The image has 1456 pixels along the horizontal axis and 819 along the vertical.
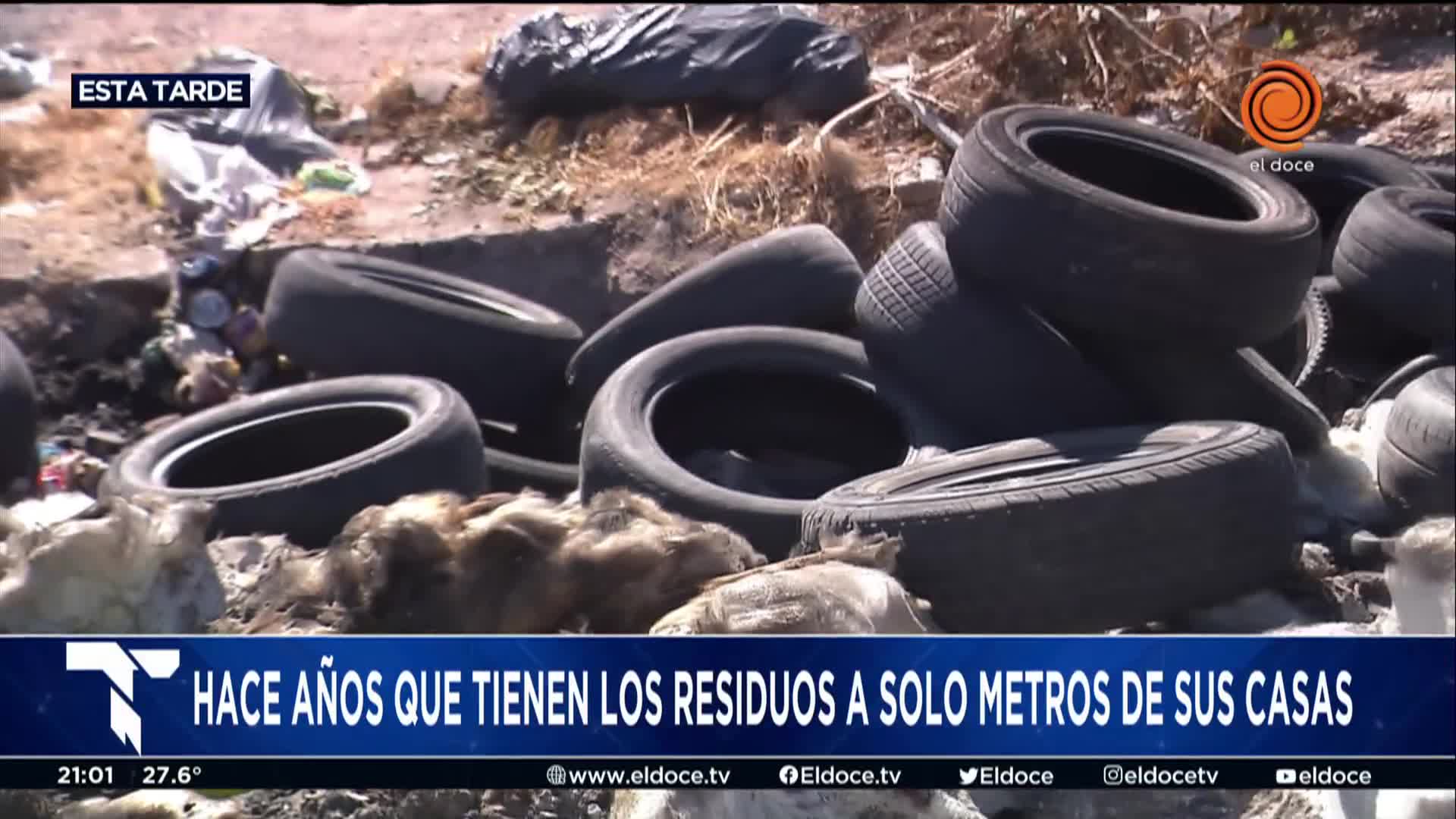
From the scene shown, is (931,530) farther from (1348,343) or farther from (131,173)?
(131,173)

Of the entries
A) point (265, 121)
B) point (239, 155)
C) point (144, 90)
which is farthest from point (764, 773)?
point (239, 155)

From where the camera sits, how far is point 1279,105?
12.5 ft

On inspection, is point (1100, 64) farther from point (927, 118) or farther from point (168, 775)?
point (168, 775)

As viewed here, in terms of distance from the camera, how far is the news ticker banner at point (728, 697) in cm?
325

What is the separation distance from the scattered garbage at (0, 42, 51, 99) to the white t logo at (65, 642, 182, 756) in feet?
7.67

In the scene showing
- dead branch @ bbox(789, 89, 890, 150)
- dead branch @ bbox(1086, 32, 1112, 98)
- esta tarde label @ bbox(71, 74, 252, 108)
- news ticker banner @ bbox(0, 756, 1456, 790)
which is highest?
dead branch @ bbox(1086, 32, 1112, 98)

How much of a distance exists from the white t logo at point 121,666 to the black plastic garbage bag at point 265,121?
235 cm

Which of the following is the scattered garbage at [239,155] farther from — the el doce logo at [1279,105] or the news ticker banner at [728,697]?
the el doce logo at [1279,105]

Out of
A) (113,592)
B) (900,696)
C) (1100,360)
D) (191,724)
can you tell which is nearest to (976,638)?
(900,696)

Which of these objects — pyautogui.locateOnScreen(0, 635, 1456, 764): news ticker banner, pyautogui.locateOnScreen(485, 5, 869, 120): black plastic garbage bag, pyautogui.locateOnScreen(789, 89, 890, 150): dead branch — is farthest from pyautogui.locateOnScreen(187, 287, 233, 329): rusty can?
pyautogui.locateOnScreen(0, 635, 1456, 764): news ticker banner

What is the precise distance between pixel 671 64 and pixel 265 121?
4.59 feet

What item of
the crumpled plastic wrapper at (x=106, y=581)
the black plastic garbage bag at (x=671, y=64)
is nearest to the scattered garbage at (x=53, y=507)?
the crumpled plastic wrapper at (x=106, y=581)

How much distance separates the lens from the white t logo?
3348mm

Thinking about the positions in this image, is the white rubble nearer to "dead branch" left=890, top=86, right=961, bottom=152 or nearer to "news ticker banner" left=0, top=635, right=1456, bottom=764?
"news ticker banner" left=0, top=635, right=1456, bottom=764
